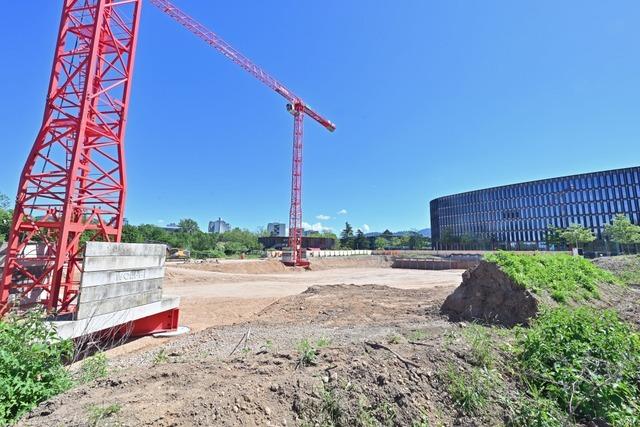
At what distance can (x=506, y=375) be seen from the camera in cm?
467

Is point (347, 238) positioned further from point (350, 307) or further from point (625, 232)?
point (350, 307)

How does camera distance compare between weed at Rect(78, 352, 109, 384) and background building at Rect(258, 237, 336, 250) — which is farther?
background building at Rect(258, 237, 336, 250)

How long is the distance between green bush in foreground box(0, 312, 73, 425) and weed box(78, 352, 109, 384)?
255mm

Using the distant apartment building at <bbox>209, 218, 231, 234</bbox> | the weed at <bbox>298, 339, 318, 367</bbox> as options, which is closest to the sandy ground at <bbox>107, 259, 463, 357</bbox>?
the weed at <bbox>298, 339, 318, 367</bbox>

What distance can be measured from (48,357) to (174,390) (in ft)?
6.89

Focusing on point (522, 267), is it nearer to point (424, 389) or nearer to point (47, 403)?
point (424, 389)

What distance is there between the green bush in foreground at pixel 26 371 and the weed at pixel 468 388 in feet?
16.2

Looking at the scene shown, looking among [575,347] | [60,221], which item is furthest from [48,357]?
[60,221]

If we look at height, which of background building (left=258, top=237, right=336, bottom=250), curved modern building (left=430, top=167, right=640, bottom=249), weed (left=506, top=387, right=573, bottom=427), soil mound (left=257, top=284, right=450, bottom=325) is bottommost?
soil mound (left=257, top=284, right=450, bottom=325)

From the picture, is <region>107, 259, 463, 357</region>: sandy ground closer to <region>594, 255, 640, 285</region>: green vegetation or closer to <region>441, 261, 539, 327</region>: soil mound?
<region>594, 255, 640, 285</region>: green vegetation

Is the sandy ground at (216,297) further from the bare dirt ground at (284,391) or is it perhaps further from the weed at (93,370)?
the bare dirt ground at (284,391)

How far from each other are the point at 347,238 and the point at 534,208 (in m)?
56.5

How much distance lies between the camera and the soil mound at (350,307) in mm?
11797

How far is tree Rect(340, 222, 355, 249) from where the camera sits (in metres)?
110
